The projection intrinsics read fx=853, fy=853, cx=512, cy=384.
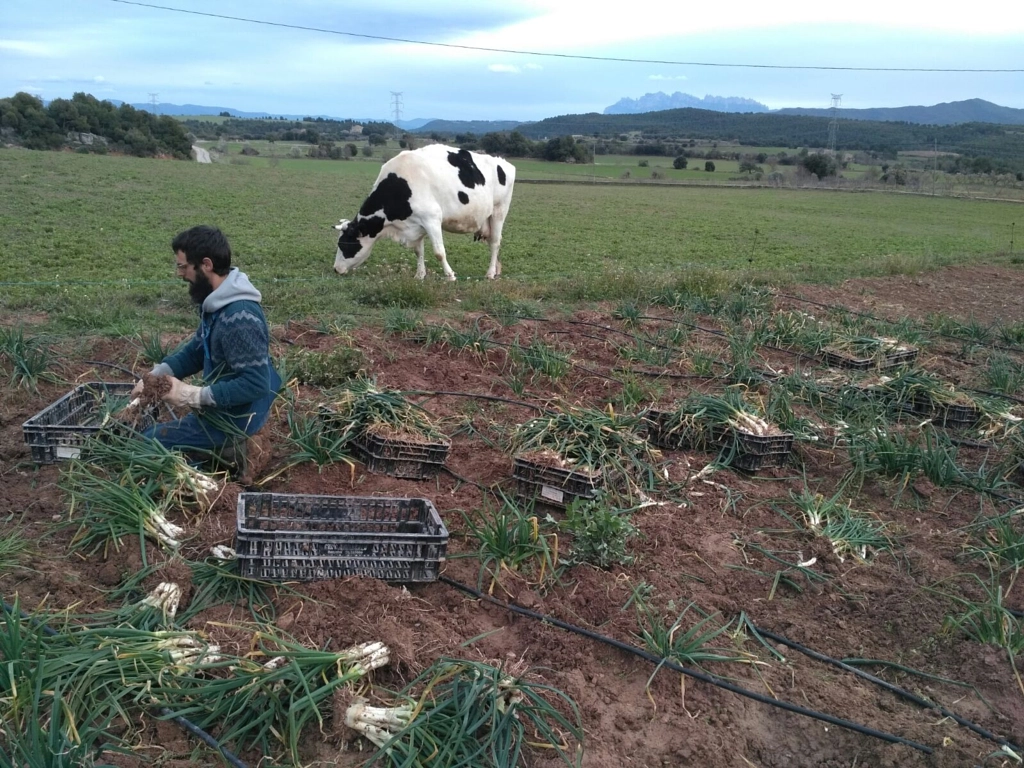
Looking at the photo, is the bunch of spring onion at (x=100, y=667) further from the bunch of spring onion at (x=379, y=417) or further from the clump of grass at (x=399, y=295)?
the clump of grass at (x=399, y=295)

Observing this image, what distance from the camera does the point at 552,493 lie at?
194 inches

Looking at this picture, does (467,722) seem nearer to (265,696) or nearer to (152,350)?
(265,696)

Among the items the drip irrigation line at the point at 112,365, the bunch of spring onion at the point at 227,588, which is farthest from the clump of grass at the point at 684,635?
the drip irrigation line at the point at 112,365

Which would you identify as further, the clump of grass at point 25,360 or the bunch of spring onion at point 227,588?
the clump of grass at point 25,360

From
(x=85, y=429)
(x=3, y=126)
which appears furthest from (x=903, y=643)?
(x=3, y=126)

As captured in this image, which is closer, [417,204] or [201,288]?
[201,288]

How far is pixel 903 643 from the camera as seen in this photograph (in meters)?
4.02

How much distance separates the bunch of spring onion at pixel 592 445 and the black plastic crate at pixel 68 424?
232 cm

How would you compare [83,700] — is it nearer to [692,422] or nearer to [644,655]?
[644,655]

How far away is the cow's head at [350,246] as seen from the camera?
12.8 metres

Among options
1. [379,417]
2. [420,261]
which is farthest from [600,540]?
[420,261]

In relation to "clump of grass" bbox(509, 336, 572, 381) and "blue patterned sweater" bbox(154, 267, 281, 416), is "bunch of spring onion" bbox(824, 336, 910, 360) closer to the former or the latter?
"clump of grass" bbox(509, 336, 572, 381)

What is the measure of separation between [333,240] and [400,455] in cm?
1304

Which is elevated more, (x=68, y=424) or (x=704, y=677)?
(x=68, y=424)
